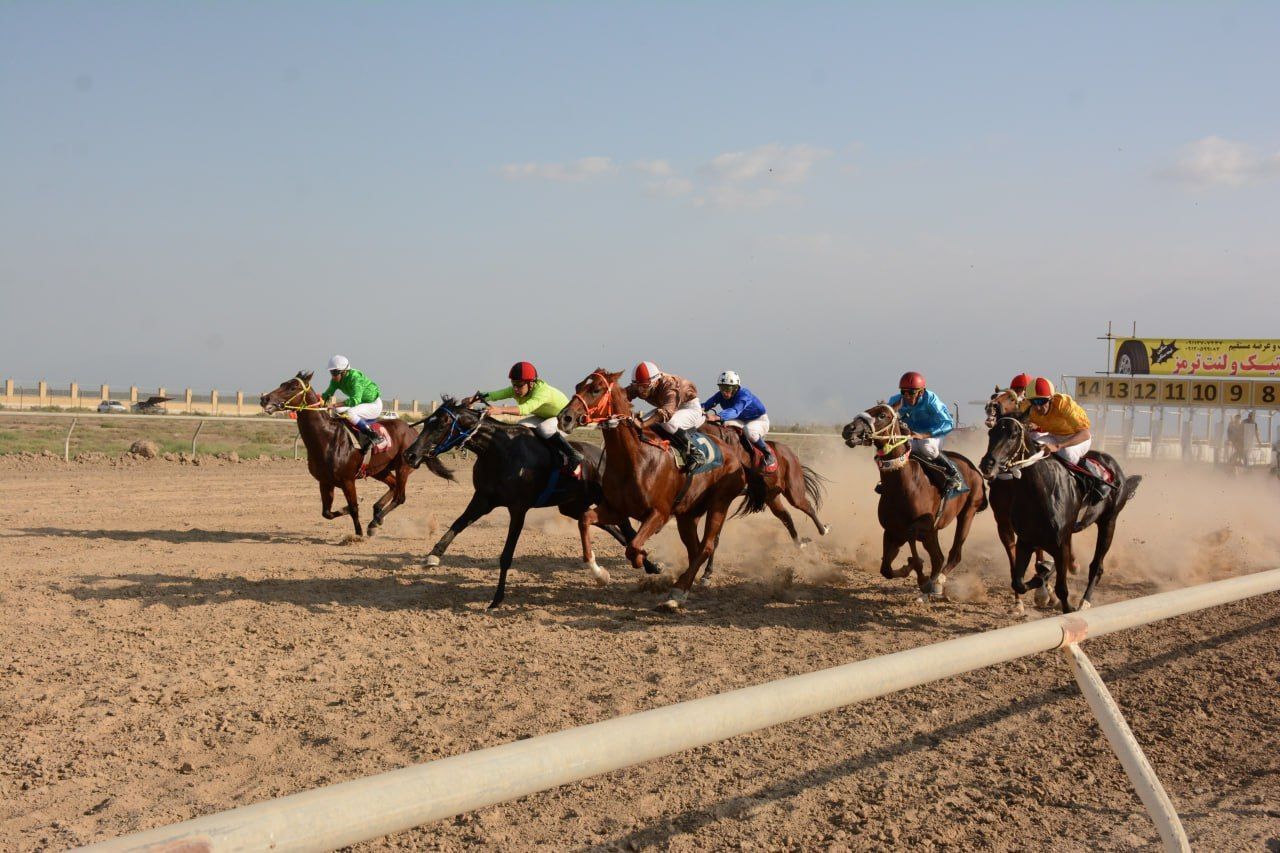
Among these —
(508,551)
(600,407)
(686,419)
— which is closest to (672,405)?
(686,419)

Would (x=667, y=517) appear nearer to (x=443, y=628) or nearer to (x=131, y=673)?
(x=443, y=628)

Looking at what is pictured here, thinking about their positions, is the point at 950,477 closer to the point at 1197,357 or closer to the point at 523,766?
the point at 523,766

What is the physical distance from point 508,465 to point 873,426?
3.15 metres

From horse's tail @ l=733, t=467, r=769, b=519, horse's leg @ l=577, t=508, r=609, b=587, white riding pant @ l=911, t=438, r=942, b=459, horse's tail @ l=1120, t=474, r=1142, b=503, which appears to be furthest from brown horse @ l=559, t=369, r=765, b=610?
horse's tail @ l=1120, t=474, r=1142, b=503

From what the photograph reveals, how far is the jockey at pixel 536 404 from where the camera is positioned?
9.59 meters

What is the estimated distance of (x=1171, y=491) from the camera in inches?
752

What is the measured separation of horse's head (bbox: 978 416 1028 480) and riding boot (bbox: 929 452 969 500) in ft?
2.85

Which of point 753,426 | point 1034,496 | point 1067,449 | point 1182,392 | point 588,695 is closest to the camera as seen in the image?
point 588,695

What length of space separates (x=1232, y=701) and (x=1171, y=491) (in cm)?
1436

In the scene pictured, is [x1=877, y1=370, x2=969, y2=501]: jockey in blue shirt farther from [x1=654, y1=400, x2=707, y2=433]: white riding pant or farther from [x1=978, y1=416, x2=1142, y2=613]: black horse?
[x1=654, y1=400, x2=707, y2=433]: white riding pant

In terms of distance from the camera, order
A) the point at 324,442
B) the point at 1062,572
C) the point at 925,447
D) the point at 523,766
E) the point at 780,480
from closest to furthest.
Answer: the point at 523,766, the point at 1062,572, the point at 925,447, the point at 780,480, the point at 324,442

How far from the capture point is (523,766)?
6.50 feet

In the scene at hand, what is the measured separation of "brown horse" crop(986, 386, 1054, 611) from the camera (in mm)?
9023

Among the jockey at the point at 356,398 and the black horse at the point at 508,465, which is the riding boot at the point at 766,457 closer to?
the black horse at the point at 508,465
